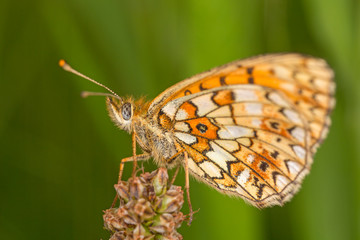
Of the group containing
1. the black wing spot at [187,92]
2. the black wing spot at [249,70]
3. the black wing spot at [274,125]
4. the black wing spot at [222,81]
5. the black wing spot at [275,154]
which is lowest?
the black wing spot at [275,154]

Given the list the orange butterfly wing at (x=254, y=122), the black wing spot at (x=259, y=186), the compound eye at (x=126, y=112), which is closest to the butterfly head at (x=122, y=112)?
the compound eye at (x=126, y=112)

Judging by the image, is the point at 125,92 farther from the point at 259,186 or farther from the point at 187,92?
the point at 259,186

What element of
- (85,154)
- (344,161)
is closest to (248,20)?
(344,161)

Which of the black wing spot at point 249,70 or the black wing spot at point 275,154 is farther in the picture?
the black wing spot at point 275,154

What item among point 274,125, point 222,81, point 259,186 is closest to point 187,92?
point 222,81

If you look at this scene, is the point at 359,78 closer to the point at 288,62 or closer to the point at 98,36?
the point at 288,62

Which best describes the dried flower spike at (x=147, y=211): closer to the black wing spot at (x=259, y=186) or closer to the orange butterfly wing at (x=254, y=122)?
the orange butterfly wing at (x=254, y=122)

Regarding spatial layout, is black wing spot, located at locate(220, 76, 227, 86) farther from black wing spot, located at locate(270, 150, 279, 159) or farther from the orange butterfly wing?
black wing spot, located at locate(270, 150, 279, 159)

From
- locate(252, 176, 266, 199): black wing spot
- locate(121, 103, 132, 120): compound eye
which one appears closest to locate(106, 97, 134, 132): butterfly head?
locate(121, 103, 132, 120): compound eye
